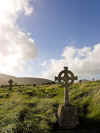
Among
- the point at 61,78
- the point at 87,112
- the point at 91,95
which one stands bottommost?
the point at 87,112

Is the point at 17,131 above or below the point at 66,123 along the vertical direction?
above

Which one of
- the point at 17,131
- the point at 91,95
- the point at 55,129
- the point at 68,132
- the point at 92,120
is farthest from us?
the point at 91,95

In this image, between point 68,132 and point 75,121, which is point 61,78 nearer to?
point 75,121

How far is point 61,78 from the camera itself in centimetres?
1212

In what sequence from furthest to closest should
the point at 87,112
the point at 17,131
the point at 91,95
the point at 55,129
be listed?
the point at 91,95
the point at 87,112
the point at 55,129
the point at 17,131

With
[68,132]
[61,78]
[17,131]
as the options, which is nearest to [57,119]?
[68,132]

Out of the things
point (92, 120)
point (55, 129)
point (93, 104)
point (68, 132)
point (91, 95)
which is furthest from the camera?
point (91, 95)

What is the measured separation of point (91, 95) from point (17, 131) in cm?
1029

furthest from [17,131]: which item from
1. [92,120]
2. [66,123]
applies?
[92,120]

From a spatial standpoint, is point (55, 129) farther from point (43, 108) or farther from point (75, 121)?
point (43, 108)

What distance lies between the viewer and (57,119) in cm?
1070

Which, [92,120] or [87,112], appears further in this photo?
[87,112]

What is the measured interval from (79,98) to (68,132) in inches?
237

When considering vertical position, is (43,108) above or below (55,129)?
above
